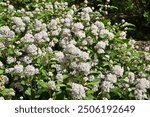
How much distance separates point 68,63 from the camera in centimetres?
420

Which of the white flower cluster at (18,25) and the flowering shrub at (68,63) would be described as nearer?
the flowering shrub at (68,63)

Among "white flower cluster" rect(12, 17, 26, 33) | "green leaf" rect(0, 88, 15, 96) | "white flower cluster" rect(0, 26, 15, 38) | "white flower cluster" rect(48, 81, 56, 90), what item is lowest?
"green leaf" rect(0, 88, 15, 96)

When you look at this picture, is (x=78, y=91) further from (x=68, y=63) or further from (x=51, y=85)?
(x=68, y=63)

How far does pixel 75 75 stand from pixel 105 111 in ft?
1.40

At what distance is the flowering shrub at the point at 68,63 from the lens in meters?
4.05

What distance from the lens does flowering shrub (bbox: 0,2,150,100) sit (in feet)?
13.3

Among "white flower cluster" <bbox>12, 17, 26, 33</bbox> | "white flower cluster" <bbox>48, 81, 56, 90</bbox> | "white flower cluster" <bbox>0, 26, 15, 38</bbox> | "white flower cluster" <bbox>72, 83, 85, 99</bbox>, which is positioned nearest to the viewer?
"white flower cluster" <bbox>72, 83, 85, 99</bbox>

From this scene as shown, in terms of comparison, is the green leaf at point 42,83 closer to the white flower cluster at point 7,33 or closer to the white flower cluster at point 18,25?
the white flower cluster at point 7,33

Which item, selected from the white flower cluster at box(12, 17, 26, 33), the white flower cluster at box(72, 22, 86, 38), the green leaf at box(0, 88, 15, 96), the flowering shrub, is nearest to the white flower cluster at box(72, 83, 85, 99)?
the flowering shrub

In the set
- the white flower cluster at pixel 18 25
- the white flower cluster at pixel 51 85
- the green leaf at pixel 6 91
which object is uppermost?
the white flower cluster at pixel 18 25

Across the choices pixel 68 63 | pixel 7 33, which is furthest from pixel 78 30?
pixel 7 33

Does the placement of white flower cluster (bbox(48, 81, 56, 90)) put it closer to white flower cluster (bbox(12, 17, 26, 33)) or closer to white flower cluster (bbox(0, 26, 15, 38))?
white flower cluster (bbox(0, 26, 15, 38))

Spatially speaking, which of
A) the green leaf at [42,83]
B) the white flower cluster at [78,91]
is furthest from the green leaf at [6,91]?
the white flower cluster at [78,91]

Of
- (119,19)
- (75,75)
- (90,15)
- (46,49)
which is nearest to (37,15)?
(90,15)
